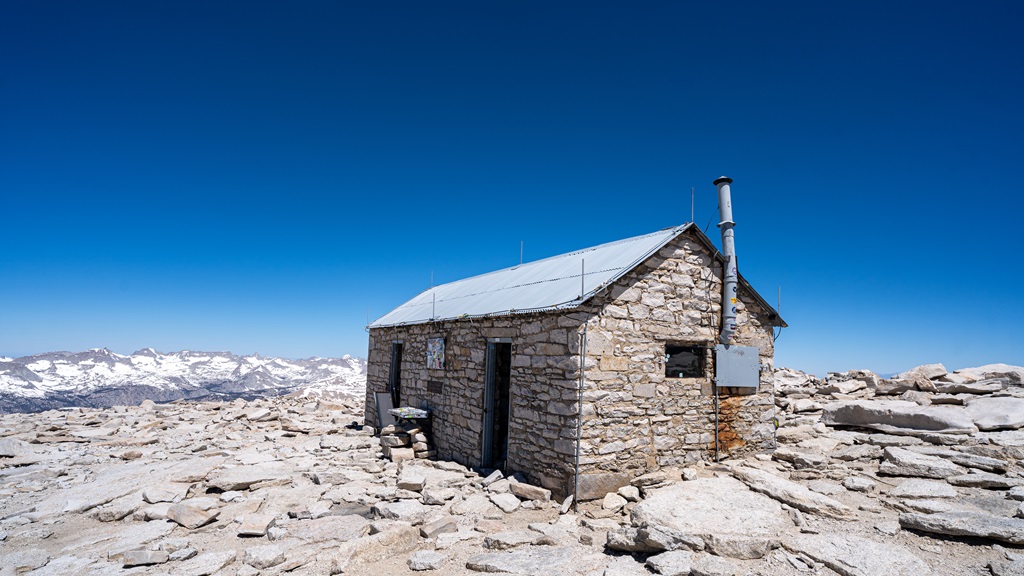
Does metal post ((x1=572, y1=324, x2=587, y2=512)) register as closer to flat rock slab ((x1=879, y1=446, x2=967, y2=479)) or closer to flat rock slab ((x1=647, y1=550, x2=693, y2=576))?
flat rock slab ((x1=647, y1=550, x2=693, y2=576))

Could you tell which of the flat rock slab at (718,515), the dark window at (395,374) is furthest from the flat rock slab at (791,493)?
the dark window at (395,374)

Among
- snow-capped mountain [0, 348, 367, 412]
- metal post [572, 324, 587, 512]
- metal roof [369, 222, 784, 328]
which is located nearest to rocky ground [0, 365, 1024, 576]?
metal post [572, 324, 587, 512]

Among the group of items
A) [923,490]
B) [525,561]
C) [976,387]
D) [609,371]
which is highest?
[609,371]

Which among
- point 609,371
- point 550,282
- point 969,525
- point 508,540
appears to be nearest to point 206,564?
point 508,540

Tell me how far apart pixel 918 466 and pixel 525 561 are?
678 cm

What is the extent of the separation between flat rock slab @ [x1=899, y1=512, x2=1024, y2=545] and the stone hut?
3957mm

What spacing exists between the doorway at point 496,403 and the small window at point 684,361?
316 centimetres

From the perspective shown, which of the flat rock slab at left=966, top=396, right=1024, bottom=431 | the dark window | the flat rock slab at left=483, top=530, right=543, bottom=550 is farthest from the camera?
the dark window

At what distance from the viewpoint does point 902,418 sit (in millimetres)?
10930

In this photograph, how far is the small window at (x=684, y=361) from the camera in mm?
10039

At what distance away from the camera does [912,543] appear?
6.01 meters

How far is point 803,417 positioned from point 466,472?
356 inches

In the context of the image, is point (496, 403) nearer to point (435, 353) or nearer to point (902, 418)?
point (435, 353)

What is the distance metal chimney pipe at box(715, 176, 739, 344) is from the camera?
10391 mm
